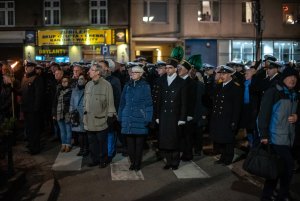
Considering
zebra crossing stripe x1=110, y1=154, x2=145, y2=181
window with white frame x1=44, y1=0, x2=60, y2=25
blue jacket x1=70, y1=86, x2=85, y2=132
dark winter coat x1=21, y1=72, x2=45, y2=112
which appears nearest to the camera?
zebra crossing stripe x1=110, y1=154, x2=145, y2=181

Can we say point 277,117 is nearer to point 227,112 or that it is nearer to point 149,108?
point 227,112

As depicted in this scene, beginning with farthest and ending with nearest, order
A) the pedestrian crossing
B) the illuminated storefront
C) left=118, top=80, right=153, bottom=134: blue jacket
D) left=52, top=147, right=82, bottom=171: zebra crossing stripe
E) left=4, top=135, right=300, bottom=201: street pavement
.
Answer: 1. the illuminated storefront
2. left=52, top=147, right=82, bottom=171: zebra crossing stripe
3. left=118, top=80, right=153, bottom=134: blue jacket
4. the pedestrian crossing
5. left=4, top=135, right=300, bottom=201: street pavement

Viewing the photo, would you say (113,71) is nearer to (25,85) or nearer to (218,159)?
(25,85)

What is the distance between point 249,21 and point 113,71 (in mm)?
23382

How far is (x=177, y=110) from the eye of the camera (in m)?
9.37

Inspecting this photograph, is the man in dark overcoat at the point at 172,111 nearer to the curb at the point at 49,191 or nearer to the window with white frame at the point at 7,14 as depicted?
the curb at the point at 49,191

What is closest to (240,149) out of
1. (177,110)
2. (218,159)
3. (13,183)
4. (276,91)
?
(218,159)

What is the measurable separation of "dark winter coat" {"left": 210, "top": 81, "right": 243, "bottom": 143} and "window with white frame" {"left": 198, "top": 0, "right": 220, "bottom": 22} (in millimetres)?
23494

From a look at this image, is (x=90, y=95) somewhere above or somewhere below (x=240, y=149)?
above

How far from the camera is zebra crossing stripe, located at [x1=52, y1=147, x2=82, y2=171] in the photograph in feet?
31.4

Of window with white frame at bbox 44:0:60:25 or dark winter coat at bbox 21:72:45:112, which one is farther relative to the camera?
window with white frame at bbox 44:0:60:25

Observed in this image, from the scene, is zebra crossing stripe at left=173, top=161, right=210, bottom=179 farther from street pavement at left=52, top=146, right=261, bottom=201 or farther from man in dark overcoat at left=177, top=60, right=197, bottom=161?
man in dark overcoat at left=177, top=60, right=197, bottom=161

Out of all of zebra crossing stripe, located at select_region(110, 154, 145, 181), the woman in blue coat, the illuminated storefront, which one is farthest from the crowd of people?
the illuminated storefront

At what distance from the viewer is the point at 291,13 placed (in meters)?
33.9
